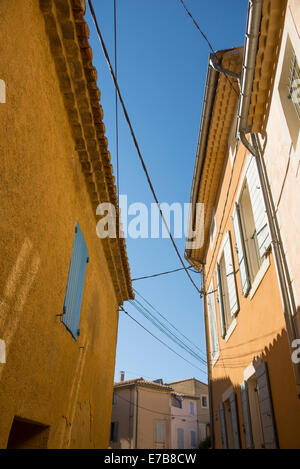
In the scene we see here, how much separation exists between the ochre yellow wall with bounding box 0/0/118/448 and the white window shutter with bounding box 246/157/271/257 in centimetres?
272

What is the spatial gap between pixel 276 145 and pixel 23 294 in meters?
3.66

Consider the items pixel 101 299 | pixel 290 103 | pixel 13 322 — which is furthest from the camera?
pixel 101 299

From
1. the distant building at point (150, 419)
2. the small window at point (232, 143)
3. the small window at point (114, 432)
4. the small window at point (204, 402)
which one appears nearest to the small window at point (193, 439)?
the distant building at point (150, 419)

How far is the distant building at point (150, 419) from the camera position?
89.6 ft

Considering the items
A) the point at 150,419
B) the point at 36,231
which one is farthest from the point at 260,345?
the point at 150,419

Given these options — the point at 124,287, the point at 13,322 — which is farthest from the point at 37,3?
the point at 124,287

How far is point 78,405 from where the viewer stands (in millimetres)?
5094

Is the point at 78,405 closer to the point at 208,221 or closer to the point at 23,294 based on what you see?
the point at 23,294

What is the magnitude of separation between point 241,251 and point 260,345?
1.69 meters

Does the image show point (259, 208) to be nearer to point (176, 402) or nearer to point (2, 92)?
point (2, 92)

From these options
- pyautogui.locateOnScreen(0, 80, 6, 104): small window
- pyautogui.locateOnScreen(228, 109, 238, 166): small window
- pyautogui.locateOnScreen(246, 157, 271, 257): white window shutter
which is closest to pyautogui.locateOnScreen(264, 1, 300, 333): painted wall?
pyautogui.locateOnScreen(246, 157, 271, 257): white window shutter
